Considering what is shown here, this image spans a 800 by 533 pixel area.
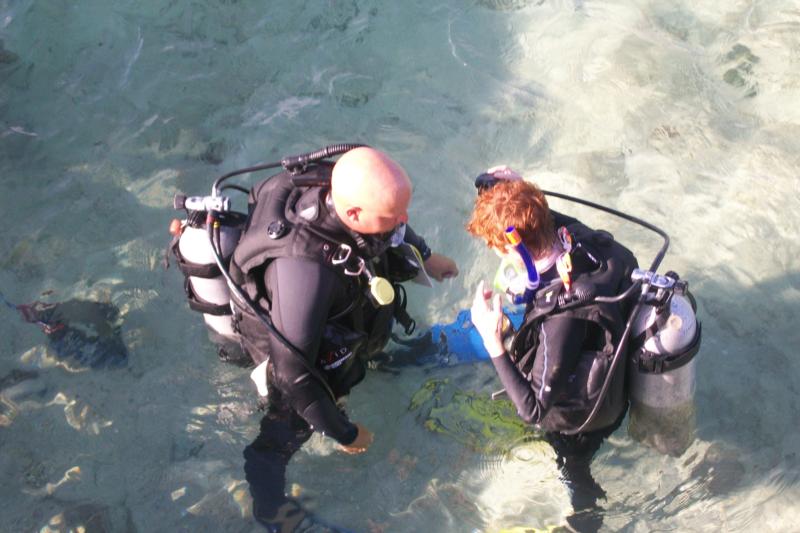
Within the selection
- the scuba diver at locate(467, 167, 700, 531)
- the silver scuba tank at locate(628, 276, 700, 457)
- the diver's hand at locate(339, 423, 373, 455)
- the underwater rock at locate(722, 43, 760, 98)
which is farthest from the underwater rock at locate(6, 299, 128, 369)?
the underwater rock at locate(722, 43, 760, 98)

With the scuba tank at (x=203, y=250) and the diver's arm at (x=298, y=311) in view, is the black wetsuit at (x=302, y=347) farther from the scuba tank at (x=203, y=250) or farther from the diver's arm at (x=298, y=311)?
the scuba tank at (x=203, y=250)

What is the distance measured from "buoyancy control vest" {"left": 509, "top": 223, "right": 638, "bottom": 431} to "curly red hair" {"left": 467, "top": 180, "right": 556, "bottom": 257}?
177 mm

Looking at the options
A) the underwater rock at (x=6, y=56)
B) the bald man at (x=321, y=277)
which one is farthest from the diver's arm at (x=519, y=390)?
the underwater rock at (x=6, y=56)

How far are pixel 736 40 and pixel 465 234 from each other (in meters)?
3.03

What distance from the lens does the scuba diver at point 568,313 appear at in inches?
117

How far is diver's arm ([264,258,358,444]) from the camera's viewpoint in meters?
3.08

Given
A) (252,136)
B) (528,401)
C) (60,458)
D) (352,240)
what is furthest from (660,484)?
(252,136)

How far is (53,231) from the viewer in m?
5.23

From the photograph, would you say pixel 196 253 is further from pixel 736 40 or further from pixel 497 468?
pixel 736 40

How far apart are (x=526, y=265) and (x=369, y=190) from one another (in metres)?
0.69

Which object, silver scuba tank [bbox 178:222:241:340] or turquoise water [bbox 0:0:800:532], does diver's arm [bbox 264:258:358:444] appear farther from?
turquoise water [bbox 0:0:800:532]

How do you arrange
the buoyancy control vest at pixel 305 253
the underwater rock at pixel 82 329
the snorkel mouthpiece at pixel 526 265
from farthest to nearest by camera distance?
1. the underwater rock at pixel 82 329
2. the buoyancy control vest at pixel 305 253
3. the snorkel mouthpiece at pixel 526 265

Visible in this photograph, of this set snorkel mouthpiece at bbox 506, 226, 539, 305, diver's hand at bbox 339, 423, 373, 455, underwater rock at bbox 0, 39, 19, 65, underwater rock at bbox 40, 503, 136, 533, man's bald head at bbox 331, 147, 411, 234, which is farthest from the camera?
underwater rock at bbox 0, 39, 19, 65

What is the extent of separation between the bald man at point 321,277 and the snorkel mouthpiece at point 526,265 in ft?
1.51
